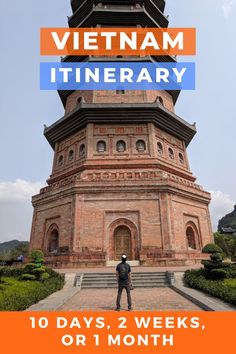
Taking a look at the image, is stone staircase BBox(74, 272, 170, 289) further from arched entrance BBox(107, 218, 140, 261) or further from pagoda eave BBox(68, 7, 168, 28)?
pagoda eave BBox(68, 7, 168, 28)

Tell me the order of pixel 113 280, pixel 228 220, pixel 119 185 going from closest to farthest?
pixel 113 280 → pixel 119 185 → pixel 228 220

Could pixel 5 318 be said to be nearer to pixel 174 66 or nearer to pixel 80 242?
pixel 80 242

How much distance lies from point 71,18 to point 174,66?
11597 mm

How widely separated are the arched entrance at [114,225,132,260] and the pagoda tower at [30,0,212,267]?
0.06 m

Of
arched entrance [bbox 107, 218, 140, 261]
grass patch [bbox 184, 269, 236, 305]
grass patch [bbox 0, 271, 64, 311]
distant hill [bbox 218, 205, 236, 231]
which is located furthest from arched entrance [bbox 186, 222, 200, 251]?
distant hill [bbox 218, 205, 236, 231]

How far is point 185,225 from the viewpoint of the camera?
61.8 feet

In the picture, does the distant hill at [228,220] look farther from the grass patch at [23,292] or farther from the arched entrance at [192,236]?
the grass patch at [23,292]

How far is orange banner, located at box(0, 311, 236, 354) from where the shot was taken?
4.73 metres

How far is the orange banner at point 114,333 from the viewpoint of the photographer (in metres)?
4.73

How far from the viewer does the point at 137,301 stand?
8.55m

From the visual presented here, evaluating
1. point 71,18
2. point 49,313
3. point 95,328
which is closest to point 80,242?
point 49,313

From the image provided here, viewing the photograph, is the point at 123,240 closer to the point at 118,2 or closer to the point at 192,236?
the point at 192,236

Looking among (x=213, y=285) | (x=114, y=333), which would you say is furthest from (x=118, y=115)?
(x=114, y=333)

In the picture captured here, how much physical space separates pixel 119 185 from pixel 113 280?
274 inches
